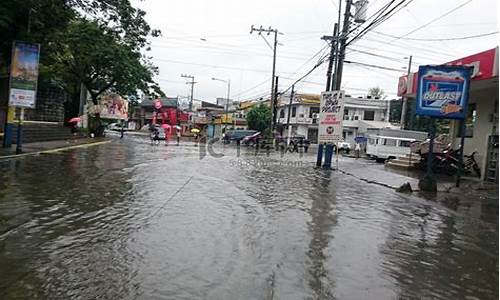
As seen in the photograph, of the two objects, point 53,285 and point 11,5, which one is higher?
point 11,5

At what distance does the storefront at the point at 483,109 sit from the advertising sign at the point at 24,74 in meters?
16.0

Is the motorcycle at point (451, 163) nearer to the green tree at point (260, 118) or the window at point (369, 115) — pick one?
the window at point (369, 115)

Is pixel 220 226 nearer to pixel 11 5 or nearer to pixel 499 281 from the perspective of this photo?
pixel 499 281

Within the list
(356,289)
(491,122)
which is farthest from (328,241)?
(491,122)

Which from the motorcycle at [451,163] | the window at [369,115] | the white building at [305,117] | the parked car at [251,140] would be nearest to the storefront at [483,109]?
the motorcycle at [451,163]

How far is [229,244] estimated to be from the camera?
695cm

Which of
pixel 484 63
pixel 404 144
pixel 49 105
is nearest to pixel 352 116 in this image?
pixel 404 144

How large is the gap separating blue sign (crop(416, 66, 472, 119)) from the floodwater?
10.9ft

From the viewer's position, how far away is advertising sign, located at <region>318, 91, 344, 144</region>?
2198 centimetres

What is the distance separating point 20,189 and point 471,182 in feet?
48.1

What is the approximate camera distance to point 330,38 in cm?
2395

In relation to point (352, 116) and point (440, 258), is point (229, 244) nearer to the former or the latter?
point (440, 258)

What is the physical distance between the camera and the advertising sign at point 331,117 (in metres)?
22.0

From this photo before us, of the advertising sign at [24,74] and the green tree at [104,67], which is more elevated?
the green tree at [104,67]
